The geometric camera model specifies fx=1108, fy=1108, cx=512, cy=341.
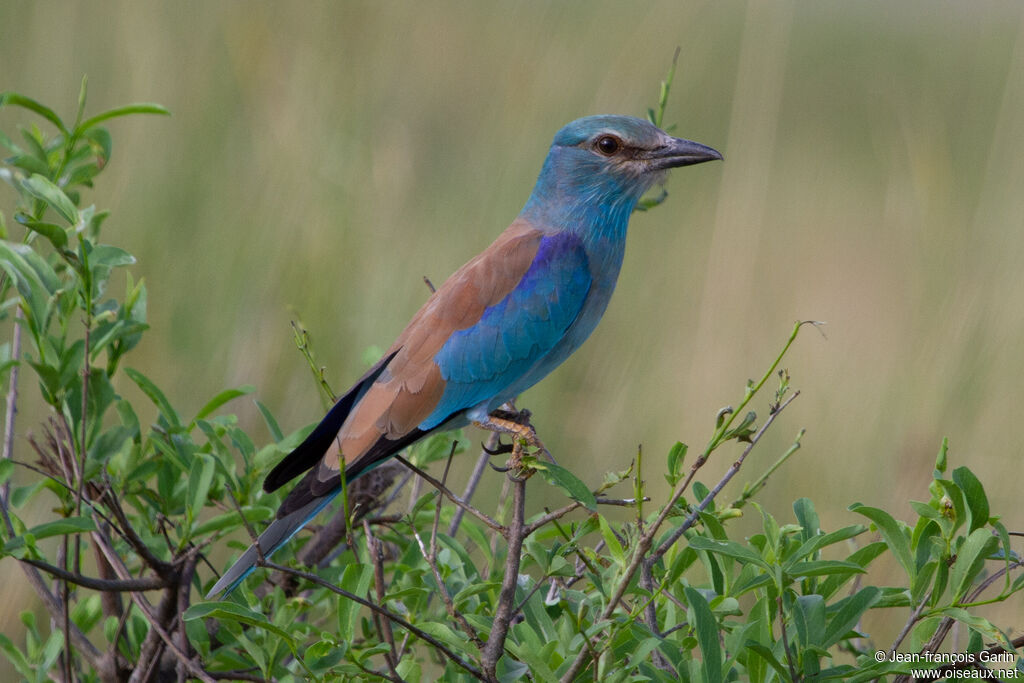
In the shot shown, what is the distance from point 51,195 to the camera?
1.93 meters

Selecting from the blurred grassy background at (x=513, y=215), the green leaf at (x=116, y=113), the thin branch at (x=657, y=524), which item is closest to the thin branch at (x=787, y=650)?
the thin branch at (x=657, y=524)

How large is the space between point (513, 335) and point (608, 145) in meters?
0.60

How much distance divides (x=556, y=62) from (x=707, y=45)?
193 cm

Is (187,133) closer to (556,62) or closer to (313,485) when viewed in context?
(556,62)

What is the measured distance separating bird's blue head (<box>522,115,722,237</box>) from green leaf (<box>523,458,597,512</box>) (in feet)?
3.78

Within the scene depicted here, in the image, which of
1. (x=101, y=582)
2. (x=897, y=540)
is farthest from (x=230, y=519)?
(x=897, y=540)

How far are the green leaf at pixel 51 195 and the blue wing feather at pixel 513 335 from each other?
2.95ft

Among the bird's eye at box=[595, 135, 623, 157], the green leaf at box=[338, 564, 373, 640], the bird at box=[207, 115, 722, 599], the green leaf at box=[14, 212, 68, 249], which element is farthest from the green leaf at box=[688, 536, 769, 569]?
the bird's eye at box=[595, 135, 623, 157]

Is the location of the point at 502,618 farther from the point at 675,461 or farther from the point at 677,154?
the point at 677,154

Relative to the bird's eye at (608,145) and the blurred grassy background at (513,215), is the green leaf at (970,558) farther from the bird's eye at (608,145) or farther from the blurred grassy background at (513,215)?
the blurred grassy background at (513,215)

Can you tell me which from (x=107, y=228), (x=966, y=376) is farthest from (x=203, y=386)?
(x=966, y=376)

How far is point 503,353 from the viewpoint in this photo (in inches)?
101

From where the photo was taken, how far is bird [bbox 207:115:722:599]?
234cm

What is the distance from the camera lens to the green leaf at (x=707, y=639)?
1.55m
